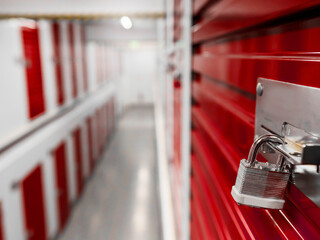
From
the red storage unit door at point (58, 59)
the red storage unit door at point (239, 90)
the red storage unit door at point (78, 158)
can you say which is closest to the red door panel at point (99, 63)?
the red storage unit door at point (78, 158)

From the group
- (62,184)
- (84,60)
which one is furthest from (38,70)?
(84,60)

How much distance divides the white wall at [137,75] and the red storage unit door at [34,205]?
46.7ft

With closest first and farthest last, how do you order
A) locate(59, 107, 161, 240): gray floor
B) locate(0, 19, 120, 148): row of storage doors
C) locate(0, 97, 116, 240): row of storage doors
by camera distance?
locate(0, 19, 120, 148): row of storage doors
locate(0, 97, 116, 240): row of storage doors
locate(59, 107, 161, 240): gray floor

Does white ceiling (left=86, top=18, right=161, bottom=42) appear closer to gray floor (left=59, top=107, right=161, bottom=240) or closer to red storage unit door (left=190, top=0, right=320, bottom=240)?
gray floor (left=59, top=107, right=161, bottom=240)

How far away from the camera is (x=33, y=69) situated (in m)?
5.65

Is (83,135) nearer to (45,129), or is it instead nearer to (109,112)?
(45,129)

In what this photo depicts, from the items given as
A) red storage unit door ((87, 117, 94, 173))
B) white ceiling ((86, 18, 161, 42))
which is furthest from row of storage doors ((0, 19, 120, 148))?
red storage unit door ((87, 117, 94, 173))

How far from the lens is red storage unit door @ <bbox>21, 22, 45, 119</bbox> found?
530 centimetres

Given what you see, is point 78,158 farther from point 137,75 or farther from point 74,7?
point 137,75

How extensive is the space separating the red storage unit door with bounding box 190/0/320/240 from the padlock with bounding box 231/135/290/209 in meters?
0.05

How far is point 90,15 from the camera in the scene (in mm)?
3539

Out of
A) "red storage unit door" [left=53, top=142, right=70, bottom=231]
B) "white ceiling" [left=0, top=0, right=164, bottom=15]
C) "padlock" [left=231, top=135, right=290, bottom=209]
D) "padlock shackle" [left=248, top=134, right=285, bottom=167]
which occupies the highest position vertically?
"white ceiling" [left=0, top=0, right=164, bottom=15]

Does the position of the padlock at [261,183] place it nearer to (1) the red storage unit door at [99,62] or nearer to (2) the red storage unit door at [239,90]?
(2) the red storage unit door at [239,90]

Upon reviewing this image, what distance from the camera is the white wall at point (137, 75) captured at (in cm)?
2064
